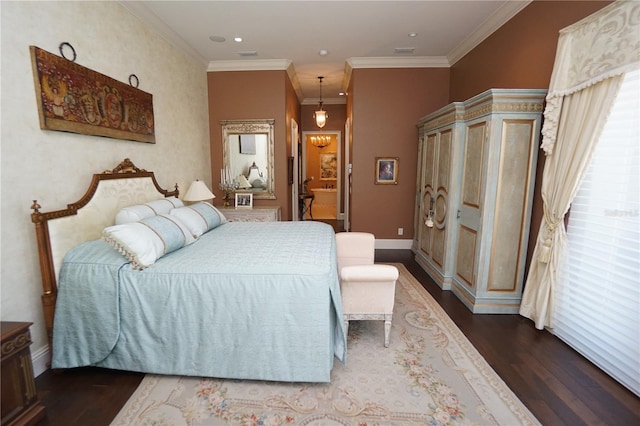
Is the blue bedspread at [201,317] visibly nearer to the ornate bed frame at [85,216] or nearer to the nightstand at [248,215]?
the ornate bed frame at [85,216]

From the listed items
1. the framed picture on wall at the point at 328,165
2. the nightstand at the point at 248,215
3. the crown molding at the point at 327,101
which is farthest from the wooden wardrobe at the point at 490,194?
the framed picture on wall at the point at 328,165

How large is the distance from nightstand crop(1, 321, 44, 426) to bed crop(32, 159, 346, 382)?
0.37 m

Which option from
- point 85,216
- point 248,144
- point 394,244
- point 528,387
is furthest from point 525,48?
point 85,216

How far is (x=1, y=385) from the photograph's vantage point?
4.66ft

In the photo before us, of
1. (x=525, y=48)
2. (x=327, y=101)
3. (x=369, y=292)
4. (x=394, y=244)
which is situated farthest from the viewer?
(x=327, y=101)

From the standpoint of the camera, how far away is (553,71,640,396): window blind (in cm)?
184

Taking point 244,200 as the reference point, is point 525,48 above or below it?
above

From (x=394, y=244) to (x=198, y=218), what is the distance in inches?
130

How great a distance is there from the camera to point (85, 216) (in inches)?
88.6

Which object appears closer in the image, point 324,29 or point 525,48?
point 525,48

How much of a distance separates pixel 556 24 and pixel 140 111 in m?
3.88

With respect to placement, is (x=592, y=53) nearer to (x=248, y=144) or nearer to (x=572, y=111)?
(x=572, y=111)

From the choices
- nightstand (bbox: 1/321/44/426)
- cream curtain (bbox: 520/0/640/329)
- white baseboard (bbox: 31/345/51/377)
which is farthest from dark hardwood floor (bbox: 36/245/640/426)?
cream curtain (bbox: 520/0/640/329)

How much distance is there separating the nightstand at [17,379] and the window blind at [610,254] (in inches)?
137
